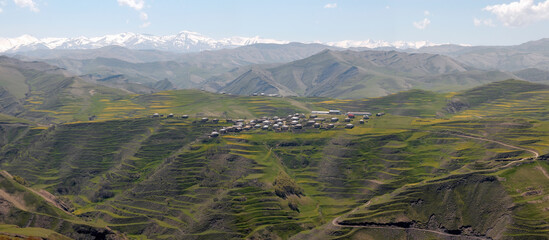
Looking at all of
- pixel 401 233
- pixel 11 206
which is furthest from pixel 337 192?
pixel 11 206

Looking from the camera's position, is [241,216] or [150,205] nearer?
[241,216]

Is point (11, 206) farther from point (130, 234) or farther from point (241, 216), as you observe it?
point (241, 216)

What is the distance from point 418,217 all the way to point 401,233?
35.1ft

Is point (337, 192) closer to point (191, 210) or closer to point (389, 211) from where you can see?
point (389, 211)

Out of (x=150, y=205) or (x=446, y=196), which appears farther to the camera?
(x=150, y=205)

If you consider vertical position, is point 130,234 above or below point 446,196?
below

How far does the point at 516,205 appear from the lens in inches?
6058

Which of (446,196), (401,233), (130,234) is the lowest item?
(130,234)

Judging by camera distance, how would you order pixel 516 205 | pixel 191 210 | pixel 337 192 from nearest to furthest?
pixel 516 205
pixel 191 210
pixel 337 192

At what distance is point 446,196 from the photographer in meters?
168

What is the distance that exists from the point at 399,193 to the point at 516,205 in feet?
133

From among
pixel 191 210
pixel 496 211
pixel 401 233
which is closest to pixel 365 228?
pixel 401 233

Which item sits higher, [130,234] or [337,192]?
[337,192]

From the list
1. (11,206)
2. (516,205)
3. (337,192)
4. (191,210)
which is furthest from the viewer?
(337,192)
